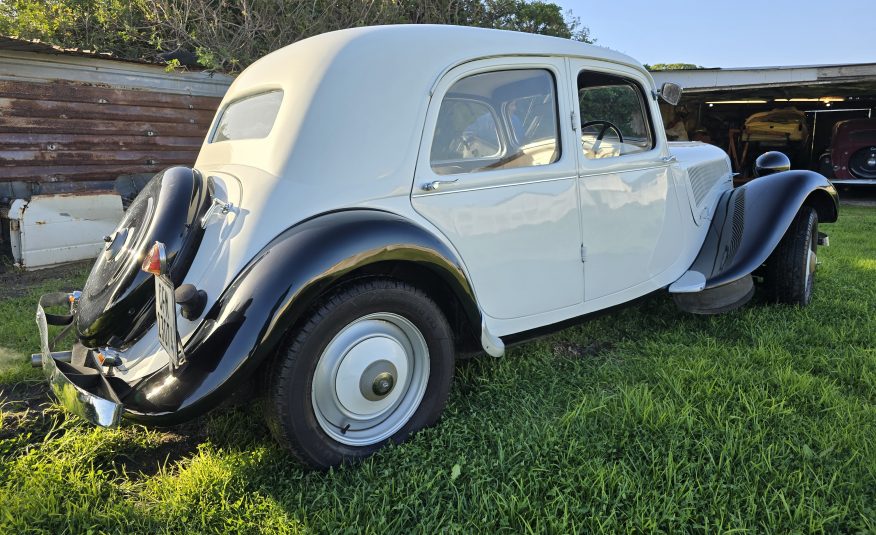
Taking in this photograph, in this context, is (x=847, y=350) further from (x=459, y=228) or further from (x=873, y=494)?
(x=459, y=228)

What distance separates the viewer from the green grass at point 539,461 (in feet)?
5.90

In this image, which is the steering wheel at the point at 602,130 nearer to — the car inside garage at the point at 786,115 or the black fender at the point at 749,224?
the black fender at the point at 749,224

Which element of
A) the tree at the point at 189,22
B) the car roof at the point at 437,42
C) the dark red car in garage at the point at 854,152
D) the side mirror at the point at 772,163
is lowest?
the dark red car in garage at the point at 854,152

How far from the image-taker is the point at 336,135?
2137 millimetres

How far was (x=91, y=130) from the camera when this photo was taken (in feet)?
22.6

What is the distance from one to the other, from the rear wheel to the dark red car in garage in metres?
10.0

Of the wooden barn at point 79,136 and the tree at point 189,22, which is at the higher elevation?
the tree at point 189,22

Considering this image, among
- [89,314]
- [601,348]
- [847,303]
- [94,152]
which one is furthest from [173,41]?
[847,303]

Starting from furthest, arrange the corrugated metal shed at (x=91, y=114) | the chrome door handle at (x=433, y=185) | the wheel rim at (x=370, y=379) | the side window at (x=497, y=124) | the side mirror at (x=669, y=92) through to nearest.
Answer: the corrugated metal shed at (x=91, y=114)
the side mirror at (x=669, y=92)
the side window at (x=497, y=124)
the chrome door handle at (x=433, y=185)
the wheel rim at (x=370, y=379)

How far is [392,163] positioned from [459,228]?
394 mm

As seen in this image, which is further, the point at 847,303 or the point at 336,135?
the point at 847,303

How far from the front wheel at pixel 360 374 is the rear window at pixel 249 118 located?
0.96m

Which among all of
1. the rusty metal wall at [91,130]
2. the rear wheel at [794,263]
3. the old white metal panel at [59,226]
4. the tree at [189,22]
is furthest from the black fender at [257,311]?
the tree at [189,22]

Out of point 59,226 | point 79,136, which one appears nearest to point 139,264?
point 59,226
